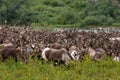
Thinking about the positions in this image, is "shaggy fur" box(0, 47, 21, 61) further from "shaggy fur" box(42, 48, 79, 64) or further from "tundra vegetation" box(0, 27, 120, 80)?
"shaggy fur" box(42, 48, 79, 64)

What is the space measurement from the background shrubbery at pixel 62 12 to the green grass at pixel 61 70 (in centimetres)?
3232

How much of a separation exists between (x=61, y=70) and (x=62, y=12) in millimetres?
41382

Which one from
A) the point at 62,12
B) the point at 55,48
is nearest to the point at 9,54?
the point at 55,48

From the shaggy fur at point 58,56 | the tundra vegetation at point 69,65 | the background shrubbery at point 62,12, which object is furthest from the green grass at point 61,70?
the background shrubbery at point 62,12

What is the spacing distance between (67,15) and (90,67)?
132 ft

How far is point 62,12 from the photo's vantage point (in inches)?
1919

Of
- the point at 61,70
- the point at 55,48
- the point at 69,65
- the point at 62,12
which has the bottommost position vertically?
the point at 62,12

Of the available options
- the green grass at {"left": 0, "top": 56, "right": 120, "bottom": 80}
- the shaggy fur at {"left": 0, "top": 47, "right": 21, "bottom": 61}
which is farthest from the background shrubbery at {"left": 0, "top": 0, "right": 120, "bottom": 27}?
the green grass at {"left": 0, "top": 56, "right": 120, "bottom": 80}

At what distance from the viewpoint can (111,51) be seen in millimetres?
9516

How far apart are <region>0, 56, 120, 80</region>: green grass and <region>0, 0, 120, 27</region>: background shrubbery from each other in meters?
32.3

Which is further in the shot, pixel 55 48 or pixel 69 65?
pixel 55 48

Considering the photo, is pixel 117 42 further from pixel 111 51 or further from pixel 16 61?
pixel 16 61

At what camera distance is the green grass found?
6.94 metres

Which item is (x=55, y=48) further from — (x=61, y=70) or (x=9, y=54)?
(x=61, y=70)
